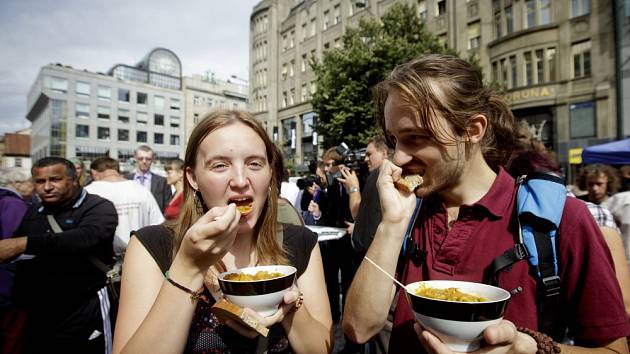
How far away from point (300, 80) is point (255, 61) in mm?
10139

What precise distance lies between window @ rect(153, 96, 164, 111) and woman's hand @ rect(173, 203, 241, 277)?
259 feet

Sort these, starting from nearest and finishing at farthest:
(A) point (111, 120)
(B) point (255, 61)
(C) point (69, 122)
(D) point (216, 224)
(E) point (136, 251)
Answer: (D) point (216, 224) → (E) point (136, 251) → (B) point (255, 61) → (C) point (69, 122) → (A) point (111, 120)

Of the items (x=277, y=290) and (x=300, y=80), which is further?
(x=300, y=80)

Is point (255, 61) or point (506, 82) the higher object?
point (255, 61)

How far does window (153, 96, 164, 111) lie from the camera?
71.5m

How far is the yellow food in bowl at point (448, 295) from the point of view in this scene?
1113mm

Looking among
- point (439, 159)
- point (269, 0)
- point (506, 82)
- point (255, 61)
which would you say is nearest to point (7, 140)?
point (255, 61)

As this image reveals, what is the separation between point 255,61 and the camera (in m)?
44.2

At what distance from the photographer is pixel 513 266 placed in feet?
4.29

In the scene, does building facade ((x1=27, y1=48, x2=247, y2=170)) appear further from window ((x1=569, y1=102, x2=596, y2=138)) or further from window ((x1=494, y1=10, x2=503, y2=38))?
window ((x1=569, y1=102, x2=596, y2=138))

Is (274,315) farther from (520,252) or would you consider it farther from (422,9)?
(422,9)

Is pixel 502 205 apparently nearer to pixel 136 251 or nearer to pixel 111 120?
pixel 136 251

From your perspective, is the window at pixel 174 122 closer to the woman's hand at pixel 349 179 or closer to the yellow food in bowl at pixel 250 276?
the woman's hand at pixel 349 179

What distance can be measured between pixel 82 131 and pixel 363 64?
62505 mm
